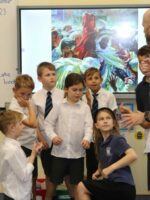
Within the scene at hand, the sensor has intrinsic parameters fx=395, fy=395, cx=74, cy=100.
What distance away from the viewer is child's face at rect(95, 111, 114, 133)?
2.90m

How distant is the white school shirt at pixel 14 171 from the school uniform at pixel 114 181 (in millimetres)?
433

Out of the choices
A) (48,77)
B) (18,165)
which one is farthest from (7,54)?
(18,165)

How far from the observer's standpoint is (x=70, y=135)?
3.21 meters

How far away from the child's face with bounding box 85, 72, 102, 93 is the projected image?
39cm

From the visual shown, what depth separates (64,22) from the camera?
3826 millimetres

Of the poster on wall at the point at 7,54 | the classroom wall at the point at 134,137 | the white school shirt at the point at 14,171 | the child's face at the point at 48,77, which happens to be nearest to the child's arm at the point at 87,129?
the child's face at the point at 48,77

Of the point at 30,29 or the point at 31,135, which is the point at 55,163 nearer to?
the point at 31,135

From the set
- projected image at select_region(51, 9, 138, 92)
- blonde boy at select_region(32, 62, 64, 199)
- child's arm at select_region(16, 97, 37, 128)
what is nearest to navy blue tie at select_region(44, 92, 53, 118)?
blonde boy at select_region(32, 62, 64, 199)

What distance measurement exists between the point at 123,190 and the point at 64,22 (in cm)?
184

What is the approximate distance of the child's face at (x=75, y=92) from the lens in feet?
10.5

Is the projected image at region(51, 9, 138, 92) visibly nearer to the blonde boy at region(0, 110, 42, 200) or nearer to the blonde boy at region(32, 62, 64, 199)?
the blonde boy at region(32, 62, 64, 199)

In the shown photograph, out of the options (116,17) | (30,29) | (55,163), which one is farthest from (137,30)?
(55,163)

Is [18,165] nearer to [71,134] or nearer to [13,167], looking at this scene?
[13,167]
